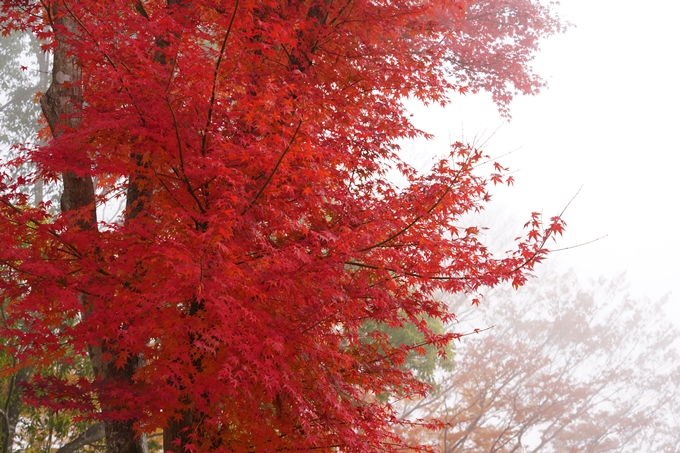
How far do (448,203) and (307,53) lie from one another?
2.14 metres

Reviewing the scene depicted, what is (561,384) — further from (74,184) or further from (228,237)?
(228,237)

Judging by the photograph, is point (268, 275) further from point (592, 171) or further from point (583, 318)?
point (592, 171)

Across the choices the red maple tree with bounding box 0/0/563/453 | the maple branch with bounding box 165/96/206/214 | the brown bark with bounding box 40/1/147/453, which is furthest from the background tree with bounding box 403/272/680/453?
the maple branch with bounding box 165/96/206/214

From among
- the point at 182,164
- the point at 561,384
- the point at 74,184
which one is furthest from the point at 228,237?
the point at 561,384

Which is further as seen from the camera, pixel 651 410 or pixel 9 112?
pixel 651 410

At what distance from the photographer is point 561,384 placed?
814 inches

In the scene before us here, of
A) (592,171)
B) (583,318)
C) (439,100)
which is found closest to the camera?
(439,100)

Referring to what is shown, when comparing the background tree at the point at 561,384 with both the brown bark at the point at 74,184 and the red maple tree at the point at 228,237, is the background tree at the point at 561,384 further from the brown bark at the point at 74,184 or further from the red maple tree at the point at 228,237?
the red maple tree at the point at 228,237

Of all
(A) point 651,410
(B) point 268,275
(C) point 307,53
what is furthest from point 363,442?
(A) point 651,410

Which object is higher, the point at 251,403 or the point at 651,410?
the point at 651,410

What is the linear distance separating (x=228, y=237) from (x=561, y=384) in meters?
19.8

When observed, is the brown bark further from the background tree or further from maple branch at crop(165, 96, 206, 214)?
the background tree

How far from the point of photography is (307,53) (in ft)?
18.9

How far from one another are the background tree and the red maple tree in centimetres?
1248
